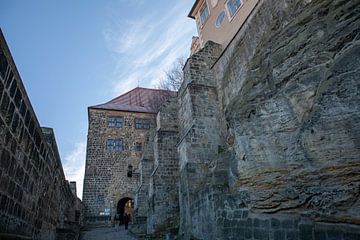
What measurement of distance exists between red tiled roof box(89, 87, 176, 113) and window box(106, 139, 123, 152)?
11.3ft

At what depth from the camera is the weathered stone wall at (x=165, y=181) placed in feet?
34.1

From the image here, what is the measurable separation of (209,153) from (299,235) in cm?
549

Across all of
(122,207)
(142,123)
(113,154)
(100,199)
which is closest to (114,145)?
(113,154)

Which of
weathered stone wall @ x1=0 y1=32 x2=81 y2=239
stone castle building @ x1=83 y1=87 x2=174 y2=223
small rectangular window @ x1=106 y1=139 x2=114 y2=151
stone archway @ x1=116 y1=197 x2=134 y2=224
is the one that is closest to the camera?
weathered stone wall @ x1=0 y1=32 x2=81 y2=239

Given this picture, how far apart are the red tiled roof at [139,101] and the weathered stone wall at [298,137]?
60.0 feet

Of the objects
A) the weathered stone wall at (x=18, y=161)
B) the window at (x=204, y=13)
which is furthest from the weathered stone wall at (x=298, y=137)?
the window at (x=204, y=13)

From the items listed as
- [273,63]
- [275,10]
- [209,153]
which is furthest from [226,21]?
→ [273,63]

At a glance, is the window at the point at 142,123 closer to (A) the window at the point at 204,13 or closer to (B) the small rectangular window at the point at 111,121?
(B) the small rectangular window at the point at 111,121

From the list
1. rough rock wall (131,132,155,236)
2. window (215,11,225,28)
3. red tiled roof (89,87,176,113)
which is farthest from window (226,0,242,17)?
red tiled roof (89,87,176,113)

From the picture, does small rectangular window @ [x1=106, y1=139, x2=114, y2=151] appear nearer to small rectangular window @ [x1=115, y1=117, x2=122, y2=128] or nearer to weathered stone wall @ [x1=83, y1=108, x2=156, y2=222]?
weathered stone wall @ [x1=83, y1=108, x2=156, y2=222]

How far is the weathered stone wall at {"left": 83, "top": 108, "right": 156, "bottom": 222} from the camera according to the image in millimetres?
20828

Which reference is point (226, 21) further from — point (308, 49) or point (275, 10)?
point (308, 49)

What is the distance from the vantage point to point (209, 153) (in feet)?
→ 29.8

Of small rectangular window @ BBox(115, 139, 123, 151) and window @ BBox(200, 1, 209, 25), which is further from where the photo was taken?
small rectangular window @ BBox(115, 139, 123, 151)
